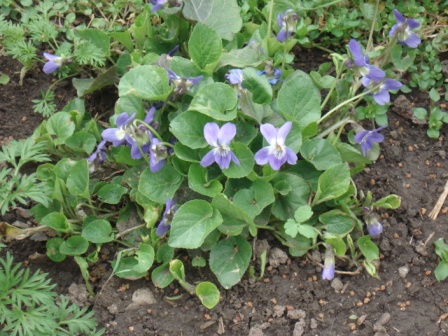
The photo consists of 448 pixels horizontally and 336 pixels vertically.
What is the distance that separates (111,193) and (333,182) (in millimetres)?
823

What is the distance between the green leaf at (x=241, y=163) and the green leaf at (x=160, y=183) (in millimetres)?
226

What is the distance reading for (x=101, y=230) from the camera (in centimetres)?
246

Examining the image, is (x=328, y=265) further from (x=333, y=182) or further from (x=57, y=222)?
(x=57, y=222)

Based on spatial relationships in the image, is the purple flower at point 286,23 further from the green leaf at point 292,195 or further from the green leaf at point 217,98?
the green leaf at point 292,195

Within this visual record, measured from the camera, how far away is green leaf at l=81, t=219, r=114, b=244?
95.7 inches

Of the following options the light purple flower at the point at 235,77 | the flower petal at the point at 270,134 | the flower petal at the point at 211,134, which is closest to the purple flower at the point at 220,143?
the flower petal at the point at 211,134

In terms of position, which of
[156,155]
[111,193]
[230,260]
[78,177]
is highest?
[156,155]

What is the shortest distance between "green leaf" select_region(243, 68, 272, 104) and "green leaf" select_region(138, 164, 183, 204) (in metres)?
0.42

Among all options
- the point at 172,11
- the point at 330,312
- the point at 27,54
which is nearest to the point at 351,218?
the point at 330,312

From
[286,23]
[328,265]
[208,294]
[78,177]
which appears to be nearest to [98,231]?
[78,177]

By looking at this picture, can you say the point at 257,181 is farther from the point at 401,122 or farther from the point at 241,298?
the point at 401,122

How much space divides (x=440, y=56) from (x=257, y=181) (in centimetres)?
126

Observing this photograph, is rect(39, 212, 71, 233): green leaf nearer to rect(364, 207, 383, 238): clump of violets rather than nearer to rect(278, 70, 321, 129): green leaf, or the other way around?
rect(278, 70, 321, 129): green leaf

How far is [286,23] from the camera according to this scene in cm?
270
